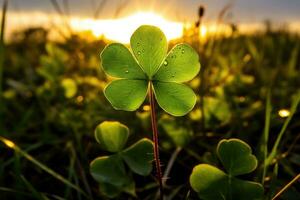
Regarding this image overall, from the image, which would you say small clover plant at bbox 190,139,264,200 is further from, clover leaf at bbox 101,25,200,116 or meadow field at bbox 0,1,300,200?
clover leaf at bbox 101,25,200,116

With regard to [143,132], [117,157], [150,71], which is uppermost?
[150,71]

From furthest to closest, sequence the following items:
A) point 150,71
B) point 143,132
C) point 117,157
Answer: point 143,132 → point 117,157 → point 150,71

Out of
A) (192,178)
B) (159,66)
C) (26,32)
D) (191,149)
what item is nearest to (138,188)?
(191,149)

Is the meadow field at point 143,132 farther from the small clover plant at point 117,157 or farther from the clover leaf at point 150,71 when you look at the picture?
the clover leaf at point 150,71

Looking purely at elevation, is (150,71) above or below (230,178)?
above

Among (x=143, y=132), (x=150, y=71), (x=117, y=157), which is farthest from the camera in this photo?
(x=143, y=132)

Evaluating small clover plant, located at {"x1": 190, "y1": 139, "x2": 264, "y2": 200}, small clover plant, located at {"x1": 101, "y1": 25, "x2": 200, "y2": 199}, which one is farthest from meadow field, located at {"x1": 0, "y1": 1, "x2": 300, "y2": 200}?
small clover plant, located at {"x1": 101, "y1": 25, "x2": 200, "y2": 199}

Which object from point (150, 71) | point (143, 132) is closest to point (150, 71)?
point (150, 71)

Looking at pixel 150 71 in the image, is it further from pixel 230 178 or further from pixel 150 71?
pixel 230 178

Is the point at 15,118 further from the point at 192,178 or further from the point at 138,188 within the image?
the point at 192,178
